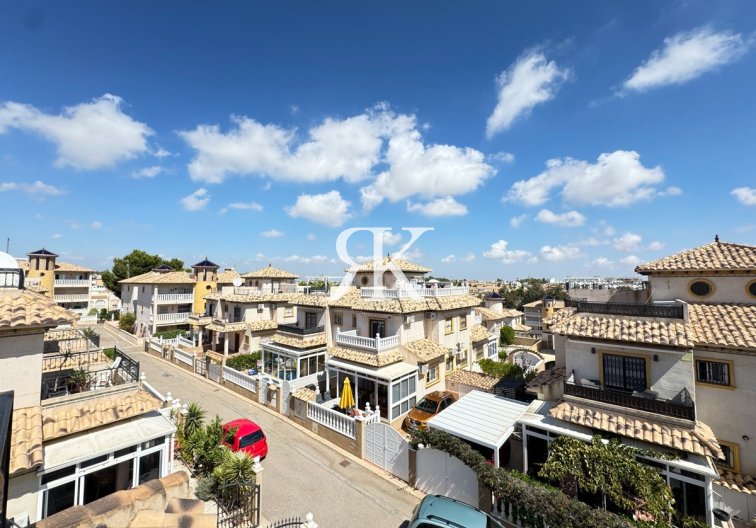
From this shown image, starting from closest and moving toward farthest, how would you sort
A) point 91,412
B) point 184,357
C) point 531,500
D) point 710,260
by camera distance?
point 531,500 → point 91,412 → point 710,260 → point 184,357

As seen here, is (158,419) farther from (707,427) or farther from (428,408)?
(707,427)

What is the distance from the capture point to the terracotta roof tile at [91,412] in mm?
8825

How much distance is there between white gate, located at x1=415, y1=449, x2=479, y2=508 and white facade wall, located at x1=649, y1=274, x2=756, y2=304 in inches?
437

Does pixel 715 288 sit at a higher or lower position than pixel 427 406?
higher

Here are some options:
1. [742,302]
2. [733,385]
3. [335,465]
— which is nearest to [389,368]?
[335,465]

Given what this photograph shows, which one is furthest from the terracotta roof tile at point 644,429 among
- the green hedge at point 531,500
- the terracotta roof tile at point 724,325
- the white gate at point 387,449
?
the white gate at point 387,449

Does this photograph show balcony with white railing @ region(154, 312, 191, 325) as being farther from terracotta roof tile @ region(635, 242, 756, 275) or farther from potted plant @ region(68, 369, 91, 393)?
terracotta roof tile @ region(635, 242, 756, 275)

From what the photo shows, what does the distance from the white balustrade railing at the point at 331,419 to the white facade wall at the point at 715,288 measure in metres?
14.4

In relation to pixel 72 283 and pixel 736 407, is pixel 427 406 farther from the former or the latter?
pixel 72 283

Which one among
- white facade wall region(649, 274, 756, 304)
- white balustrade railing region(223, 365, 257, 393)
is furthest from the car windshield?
white facade wall region(649, 274, 756, 304)

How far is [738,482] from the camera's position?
34.2 feet

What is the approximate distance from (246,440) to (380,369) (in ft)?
25.4

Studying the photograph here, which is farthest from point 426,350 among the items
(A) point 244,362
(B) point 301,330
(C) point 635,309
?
(A) point 244,362

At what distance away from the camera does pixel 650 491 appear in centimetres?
881
